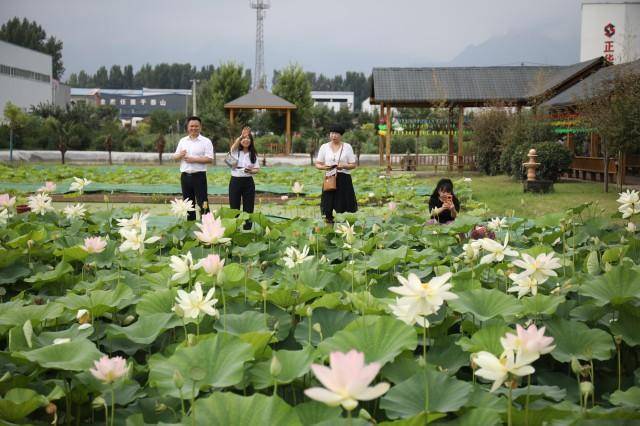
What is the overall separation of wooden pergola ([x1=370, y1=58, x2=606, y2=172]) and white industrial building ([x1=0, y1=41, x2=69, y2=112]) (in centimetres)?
2866

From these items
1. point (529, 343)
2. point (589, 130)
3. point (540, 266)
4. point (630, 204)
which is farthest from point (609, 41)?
point (529, 343)

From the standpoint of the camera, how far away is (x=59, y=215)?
210 inches

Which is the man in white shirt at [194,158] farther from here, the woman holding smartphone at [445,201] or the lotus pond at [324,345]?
the lotus pond at [324,345]

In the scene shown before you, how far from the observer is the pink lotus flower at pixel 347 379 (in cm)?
115

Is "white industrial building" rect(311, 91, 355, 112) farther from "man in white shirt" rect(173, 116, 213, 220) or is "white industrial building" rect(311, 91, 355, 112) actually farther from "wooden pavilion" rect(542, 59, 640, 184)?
"man in white shirt" rect(173, 116, 213, 220)

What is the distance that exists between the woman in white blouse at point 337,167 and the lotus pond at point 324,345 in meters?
3.14

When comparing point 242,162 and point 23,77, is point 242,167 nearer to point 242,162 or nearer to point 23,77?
point 242,162

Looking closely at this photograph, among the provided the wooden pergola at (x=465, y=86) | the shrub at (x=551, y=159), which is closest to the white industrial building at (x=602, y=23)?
the wooden pergola at (x=465, y=86)

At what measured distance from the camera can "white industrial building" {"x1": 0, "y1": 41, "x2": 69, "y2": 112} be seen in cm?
4228

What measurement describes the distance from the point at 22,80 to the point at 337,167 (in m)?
42.9

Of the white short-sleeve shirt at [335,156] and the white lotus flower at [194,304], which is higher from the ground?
the white short-sleeve shirt at [335,156]

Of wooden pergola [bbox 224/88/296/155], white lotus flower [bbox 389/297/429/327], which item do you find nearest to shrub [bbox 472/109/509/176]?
wooden pergola [bbox 224/88/296/155]

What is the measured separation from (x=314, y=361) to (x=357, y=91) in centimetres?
12894

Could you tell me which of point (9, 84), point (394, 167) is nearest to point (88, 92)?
point (9, 84)
